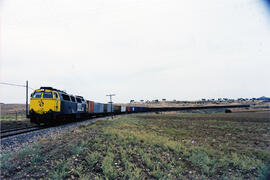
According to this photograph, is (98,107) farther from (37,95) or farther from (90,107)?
(37,95)

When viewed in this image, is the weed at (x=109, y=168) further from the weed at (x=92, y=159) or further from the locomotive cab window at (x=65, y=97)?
the locomotive cab window at (x=65, y=97)

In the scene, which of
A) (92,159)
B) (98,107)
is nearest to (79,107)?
(98,107)

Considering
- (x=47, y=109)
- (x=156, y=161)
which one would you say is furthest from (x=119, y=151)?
(x=47, y=109)

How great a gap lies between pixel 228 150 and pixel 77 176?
27.7 ft

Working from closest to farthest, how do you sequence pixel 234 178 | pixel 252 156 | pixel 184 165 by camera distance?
1. pixel 234 178
2. pixel 184 165
3. pixel 252 156

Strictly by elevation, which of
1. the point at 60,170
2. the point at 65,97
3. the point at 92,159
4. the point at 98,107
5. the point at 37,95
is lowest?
the point at 60,170

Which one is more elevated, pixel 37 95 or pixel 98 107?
pixel 37 95

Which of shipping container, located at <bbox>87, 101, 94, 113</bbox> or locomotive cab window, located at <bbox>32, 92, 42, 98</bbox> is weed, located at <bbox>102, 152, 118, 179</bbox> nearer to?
→ locomotive cab window, located at <bbox>32, 92, 42, 98</bbox>

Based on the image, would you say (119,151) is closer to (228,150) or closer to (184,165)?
(184,165)

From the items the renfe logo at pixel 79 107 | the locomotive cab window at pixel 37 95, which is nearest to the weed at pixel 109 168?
the locomotive cab window at pixel 37 95

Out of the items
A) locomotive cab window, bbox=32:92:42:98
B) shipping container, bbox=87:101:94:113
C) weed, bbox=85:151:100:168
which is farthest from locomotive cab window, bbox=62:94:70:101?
weed, bbox=85:151:100:168

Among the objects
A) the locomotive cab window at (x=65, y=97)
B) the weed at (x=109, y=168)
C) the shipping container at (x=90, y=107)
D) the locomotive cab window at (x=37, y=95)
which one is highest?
the locomotive cab window at (x=37, y=95)

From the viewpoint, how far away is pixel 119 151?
7.91 meters

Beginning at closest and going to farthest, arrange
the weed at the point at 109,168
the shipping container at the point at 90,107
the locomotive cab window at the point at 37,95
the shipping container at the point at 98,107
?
1. the weed at the point at 109,168
2. the locomotive cab window at the point at 37,95
3. the shipping container at the point at 90,107
4. the shipping container at the point at 98,107
